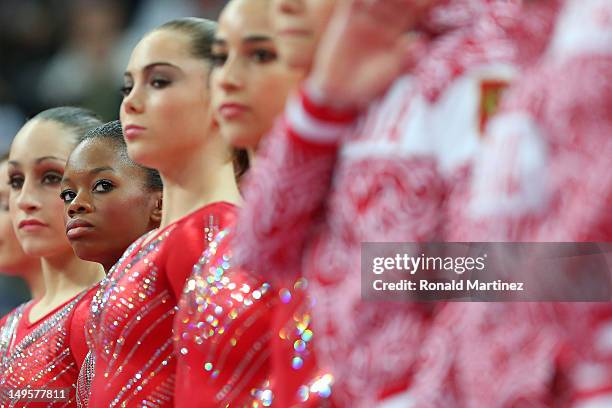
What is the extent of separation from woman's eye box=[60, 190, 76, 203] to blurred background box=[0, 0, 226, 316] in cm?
90

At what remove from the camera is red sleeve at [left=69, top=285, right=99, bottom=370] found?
7.48 ft

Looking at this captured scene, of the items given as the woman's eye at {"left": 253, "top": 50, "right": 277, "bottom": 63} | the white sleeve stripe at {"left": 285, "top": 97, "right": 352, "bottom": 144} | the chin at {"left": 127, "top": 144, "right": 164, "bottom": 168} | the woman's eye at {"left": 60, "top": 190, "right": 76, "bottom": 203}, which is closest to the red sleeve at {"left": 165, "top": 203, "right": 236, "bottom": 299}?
the chin at {"left": 127, "top": 144, "right": 164, "bottom": 168}

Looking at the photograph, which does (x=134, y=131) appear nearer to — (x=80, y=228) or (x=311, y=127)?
(x=80, y=228)

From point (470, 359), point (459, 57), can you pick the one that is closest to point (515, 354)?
point (470, 359)

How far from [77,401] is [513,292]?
1.39 meters

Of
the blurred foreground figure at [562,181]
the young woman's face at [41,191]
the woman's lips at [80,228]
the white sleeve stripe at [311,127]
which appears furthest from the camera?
the young woman's face at [41,191]

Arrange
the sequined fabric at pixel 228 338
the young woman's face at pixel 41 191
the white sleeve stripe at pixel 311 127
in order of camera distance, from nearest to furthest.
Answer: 1. the white sleeve stripe at pixel 311 127
2. the sequined fabric at pixel 228 338
3. the young woman's face at pixel 41 191

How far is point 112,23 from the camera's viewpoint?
3414 millimetres

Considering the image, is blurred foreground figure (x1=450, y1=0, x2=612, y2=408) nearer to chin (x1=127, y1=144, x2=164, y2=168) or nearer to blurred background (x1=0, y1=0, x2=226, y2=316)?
chin (x1=127, y1=144, x2=164, y2=168)

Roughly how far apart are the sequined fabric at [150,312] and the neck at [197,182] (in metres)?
0.03

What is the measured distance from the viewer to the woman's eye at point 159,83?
6.11ft

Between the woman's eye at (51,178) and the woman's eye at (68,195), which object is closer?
the woman's eye at (68,195)

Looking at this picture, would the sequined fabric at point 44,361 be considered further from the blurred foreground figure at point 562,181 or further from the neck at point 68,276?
the blurred foreground figure at point 562,181

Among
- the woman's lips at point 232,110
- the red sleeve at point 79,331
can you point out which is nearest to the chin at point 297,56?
the woman's lips at point 232,110
